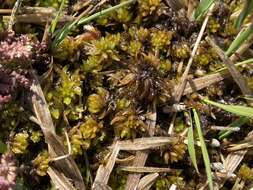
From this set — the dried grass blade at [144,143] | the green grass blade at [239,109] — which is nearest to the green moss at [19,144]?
the dried grass blade at [144,143]

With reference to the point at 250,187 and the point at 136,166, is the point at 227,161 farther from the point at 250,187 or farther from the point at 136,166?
the point at 136,166

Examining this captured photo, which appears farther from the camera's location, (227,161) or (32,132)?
(227,161)

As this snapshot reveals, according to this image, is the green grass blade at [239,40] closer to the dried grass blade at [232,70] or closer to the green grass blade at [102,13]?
the dried grass blade at [232,70]

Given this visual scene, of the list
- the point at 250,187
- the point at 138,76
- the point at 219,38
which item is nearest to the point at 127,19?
the point at 138,76

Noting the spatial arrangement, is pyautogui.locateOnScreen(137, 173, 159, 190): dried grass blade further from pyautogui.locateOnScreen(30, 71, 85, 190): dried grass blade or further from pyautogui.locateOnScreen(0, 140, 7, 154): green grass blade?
pyautogui.locateOnScreen(0, 140, 7, 154): green grass blade

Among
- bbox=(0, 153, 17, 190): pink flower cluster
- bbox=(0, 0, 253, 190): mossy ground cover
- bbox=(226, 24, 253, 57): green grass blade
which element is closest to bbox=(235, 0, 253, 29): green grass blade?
bbox=(0, 0, 253, 190): mossy ground cover

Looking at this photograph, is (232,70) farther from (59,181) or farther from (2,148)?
(2,148)

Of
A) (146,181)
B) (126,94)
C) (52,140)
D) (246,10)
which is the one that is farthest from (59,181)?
(246,10)

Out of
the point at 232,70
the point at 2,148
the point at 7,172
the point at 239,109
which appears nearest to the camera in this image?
the point at 7,172
